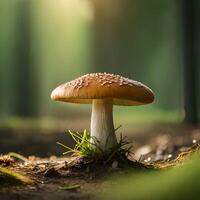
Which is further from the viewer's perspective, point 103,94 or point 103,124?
point 103,124

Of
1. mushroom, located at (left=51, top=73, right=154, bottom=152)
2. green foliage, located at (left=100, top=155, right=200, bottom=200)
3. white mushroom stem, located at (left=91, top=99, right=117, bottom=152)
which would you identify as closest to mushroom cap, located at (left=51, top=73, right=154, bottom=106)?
mushroom, located at (left=51, top=73, right=154, bottom=152)

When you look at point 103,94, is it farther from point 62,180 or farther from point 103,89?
point 62,180

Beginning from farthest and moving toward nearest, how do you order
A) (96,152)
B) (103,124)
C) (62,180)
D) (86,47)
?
(86,47), (103,124), (96,152), (62,180)

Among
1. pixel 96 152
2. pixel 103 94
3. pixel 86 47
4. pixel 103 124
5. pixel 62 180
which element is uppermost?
pixel 86 47

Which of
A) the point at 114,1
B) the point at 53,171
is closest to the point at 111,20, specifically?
the point at 114,1

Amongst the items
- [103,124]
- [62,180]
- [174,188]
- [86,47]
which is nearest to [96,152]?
[103,124]

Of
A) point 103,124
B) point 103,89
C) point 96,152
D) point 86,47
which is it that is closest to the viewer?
point 103,89
